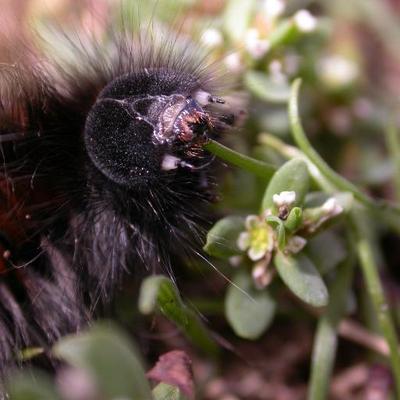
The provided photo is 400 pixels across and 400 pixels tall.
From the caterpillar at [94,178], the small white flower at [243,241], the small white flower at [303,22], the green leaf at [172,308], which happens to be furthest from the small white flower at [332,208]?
the small white flower at [303,22]

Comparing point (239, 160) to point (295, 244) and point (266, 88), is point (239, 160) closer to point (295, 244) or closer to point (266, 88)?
point (295, 244)

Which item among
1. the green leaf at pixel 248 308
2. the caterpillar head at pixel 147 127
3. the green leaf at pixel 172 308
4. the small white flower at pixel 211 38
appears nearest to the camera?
the green leaf at pixel 172 308

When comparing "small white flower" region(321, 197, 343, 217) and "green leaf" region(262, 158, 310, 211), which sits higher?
"green leaf" region(262, 158, 310, 211)

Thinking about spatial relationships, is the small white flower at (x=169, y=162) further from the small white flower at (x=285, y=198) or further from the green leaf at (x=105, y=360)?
the green leaf at (x=105, y=360)

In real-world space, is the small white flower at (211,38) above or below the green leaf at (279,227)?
above

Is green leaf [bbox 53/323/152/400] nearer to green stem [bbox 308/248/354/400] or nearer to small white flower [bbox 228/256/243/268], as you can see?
small white flower [bbox 228/256/243/268]

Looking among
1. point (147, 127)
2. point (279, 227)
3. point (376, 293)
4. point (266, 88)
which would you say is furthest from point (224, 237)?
point (266, 88)

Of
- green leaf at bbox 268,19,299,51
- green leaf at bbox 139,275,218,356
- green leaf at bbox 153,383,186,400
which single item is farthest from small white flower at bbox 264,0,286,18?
green leaf at bbox 153,383,186,400
